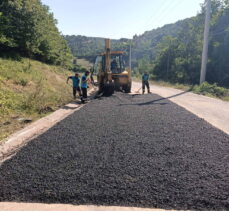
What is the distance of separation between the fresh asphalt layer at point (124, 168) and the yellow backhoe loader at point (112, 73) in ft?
21.3

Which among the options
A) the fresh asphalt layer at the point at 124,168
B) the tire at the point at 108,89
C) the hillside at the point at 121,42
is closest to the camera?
the fresh asphalt layer at the point at 124,168

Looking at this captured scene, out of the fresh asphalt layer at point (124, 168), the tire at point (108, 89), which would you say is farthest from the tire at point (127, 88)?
the fresh asphalt layer at point (124, 168)

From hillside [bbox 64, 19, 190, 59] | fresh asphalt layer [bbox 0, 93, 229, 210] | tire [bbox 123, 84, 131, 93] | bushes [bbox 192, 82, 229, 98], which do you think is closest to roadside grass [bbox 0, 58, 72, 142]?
fresh asphalt layer [bbox 0, 93, 229, 210]

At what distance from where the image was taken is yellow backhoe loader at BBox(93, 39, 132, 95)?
38.8ft

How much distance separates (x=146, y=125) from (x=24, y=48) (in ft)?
42.8

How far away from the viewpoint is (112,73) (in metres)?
13.3

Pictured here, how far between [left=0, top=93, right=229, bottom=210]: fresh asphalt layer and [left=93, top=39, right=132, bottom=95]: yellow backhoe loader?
649 cm

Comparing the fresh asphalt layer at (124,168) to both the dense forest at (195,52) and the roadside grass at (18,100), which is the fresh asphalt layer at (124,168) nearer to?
the roadside grass at (18,100)

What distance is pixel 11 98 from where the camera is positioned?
314 inches

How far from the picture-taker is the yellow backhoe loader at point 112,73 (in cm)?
1181

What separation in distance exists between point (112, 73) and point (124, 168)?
10.5 metres

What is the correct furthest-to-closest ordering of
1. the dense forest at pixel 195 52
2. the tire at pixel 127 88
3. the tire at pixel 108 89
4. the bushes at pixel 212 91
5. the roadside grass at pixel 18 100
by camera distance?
the dense forest at pixel 195 52, the bushes at pixel 212 91, the tire at pixel 127 88, the tire at pixel 108 89, the roadside grass at pixel 18 100

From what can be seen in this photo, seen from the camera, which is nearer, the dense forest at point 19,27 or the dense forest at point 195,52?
the dense forest at point 19,27

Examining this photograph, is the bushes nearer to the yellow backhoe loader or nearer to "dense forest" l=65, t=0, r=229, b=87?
the yellow backhoe loader
